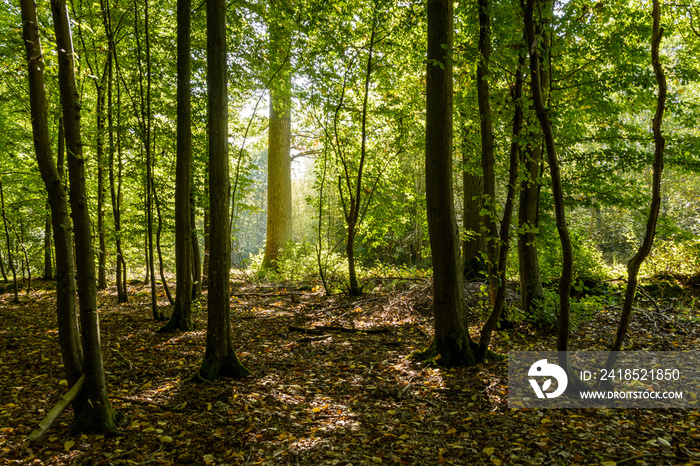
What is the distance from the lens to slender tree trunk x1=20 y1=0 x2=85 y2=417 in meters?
3.03

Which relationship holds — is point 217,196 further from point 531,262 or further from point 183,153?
point 531,262

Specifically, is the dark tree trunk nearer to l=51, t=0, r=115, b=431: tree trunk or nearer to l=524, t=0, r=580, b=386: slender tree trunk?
l=51, t=0, r=115, b=431: tree trunk

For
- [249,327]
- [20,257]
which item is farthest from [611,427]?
[20,257]

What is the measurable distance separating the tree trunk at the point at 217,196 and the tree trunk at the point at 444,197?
2582 mm

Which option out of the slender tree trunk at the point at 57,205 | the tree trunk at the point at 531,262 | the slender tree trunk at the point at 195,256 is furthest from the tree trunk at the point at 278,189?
the slender tree trunk at the point at 57,205

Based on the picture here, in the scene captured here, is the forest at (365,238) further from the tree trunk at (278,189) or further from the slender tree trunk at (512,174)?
the tree trunk at (278,189)

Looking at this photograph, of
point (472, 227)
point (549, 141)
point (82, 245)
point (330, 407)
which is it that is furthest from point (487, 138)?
point (82, 245)

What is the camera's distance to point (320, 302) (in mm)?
→ 9016

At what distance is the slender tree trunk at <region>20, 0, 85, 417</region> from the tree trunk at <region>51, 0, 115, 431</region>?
109mm

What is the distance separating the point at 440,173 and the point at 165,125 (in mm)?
6281

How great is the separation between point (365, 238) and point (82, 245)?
7.30 metres

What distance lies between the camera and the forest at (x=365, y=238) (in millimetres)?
3135

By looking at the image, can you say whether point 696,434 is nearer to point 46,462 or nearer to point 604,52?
point 604,52

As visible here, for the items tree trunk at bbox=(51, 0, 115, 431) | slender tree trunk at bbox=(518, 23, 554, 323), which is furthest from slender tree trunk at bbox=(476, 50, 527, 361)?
tree trunk at bbox=(51, 0, 115, 431)
